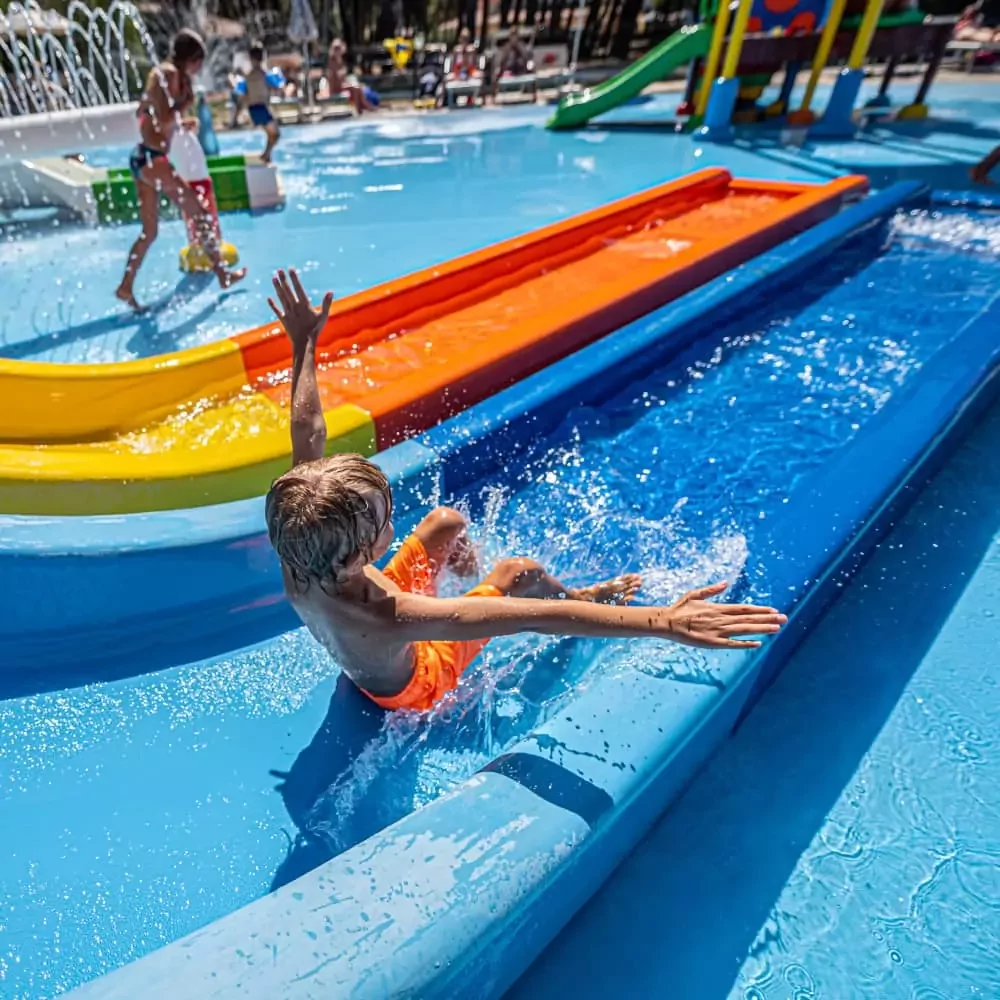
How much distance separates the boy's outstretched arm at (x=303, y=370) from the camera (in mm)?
2070

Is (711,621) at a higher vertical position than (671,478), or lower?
higher

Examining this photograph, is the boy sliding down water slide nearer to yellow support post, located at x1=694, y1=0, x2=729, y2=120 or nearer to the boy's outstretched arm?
the boy's outstretched arm

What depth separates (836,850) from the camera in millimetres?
1896

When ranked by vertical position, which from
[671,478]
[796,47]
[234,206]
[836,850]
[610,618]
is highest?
[610,618]

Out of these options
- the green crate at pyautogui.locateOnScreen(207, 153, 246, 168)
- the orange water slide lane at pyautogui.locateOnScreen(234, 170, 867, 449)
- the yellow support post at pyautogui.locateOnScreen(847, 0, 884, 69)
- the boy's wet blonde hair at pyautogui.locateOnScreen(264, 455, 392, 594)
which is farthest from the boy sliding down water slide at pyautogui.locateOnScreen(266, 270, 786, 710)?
the yellow support post at pyautogui.locateOnScreen(847, 0, 884, 69)

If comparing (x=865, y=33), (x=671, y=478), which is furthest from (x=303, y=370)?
(x=865, y=33)

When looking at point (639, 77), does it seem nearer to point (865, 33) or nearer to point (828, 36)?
point (828, 36)

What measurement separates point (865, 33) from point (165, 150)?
8.01 meters

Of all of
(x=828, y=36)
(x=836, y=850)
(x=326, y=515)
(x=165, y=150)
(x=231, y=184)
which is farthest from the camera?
(x=828, y=36)

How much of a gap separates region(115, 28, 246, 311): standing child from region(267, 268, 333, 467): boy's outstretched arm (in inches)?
133

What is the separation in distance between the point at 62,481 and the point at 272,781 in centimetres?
127

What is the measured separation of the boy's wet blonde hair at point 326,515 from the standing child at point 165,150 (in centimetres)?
413

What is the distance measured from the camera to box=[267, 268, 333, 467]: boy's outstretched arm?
2.07m

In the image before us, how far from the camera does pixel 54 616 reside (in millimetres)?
2447
